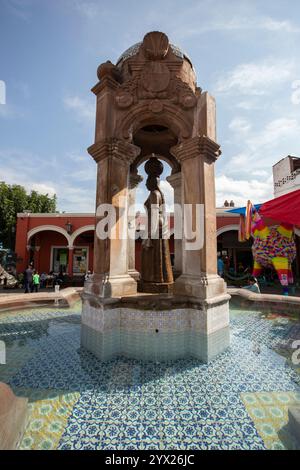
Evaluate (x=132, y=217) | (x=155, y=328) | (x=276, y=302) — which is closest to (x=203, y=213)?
(x=155, y=328)

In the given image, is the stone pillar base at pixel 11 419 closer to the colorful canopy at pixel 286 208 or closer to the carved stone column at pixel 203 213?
the carved stone column at pixel 203 213

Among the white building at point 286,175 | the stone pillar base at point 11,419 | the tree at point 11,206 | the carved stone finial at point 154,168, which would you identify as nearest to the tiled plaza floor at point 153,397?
the stone pillar base at point 11,419

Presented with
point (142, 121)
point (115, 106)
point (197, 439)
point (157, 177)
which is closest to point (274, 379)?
point (197, 439)

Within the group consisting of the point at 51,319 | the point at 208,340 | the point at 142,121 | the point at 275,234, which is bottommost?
the point at 51,319

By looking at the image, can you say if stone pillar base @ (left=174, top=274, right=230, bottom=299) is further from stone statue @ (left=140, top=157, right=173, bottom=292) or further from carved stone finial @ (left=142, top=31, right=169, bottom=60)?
carved stone finial @ (left=142, top=31, right=169, bottom=60)

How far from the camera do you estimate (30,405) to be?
200 centimetres

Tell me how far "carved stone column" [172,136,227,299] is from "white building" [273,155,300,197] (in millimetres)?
16365

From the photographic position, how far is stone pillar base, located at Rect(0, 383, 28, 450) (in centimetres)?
143

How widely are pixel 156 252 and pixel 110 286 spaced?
4.13 ft

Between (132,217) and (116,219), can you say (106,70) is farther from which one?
(132,217)

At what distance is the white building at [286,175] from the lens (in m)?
16.5

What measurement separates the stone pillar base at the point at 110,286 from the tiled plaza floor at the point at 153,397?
2.93ft
